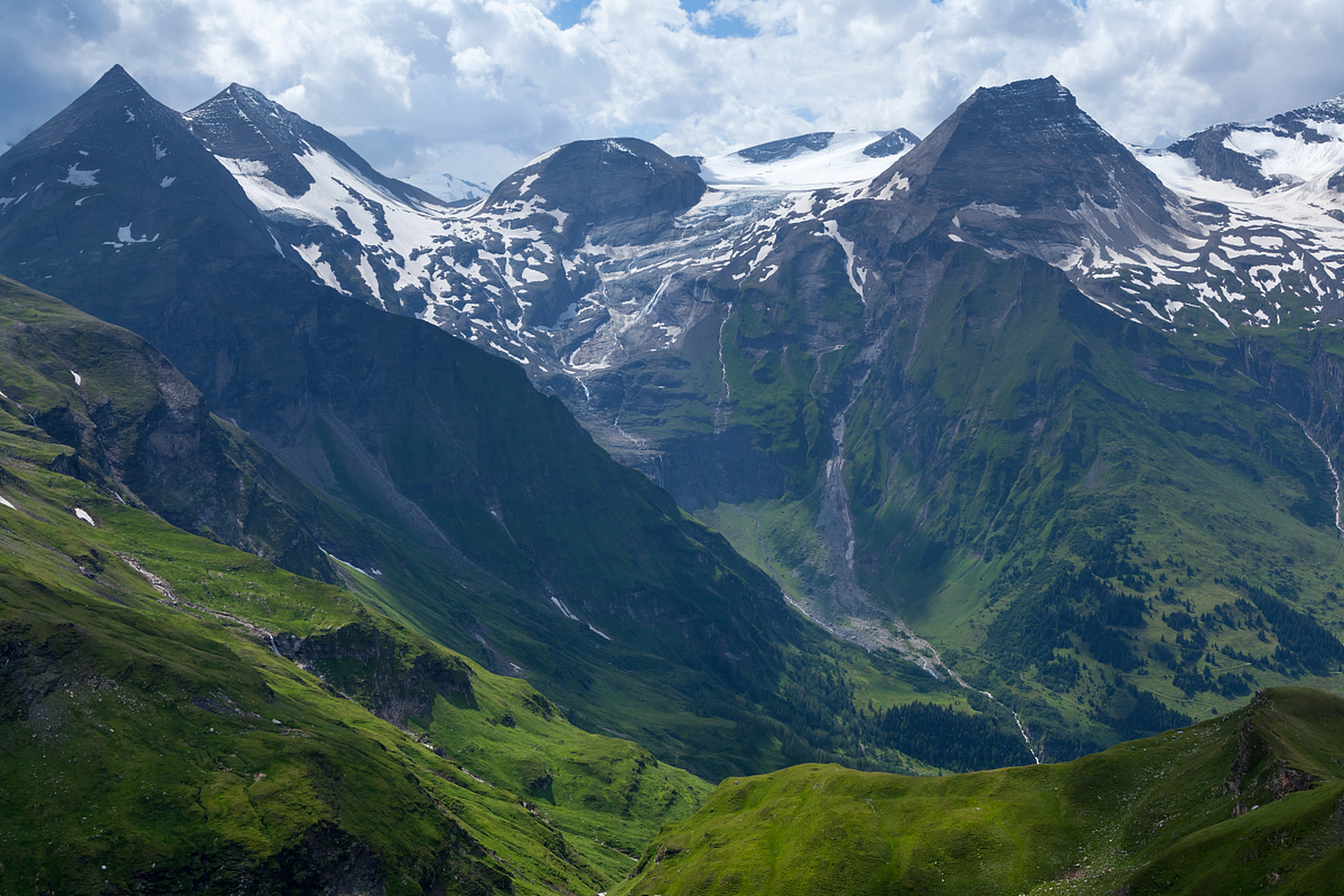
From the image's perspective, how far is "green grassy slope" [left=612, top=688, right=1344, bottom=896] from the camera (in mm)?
88438

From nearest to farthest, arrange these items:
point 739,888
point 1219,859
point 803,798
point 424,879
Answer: point 1219,859
point 739,888
point 424,879
point 803,798

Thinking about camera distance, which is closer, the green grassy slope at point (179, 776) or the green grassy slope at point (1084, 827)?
the green grassy slope at point (1084, 827)

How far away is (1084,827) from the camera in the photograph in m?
116

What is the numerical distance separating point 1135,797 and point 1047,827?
11254 millimetres

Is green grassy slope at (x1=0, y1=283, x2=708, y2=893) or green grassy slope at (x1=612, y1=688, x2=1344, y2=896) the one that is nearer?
green grassy slope at (x1=612, y1=688, x2=1344, y2=896)

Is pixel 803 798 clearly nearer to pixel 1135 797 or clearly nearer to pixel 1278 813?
pixel 1135 797

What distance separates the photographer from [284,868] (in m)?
123

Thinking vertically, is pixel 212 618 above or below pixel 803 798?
above

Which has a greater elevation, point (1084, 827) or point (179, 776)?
point (179, 776)

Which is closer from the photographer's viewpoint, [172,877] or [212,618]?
[172,877]

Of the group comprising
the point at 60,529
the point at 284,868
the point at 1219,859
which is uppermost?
the point at 60,529

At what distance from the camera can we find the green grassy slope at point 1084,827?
88438mm

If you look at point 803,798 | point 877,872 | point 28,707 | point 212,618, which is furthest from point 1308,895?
point 212,618

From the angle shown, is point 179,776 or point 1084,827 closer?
point 1084,827
